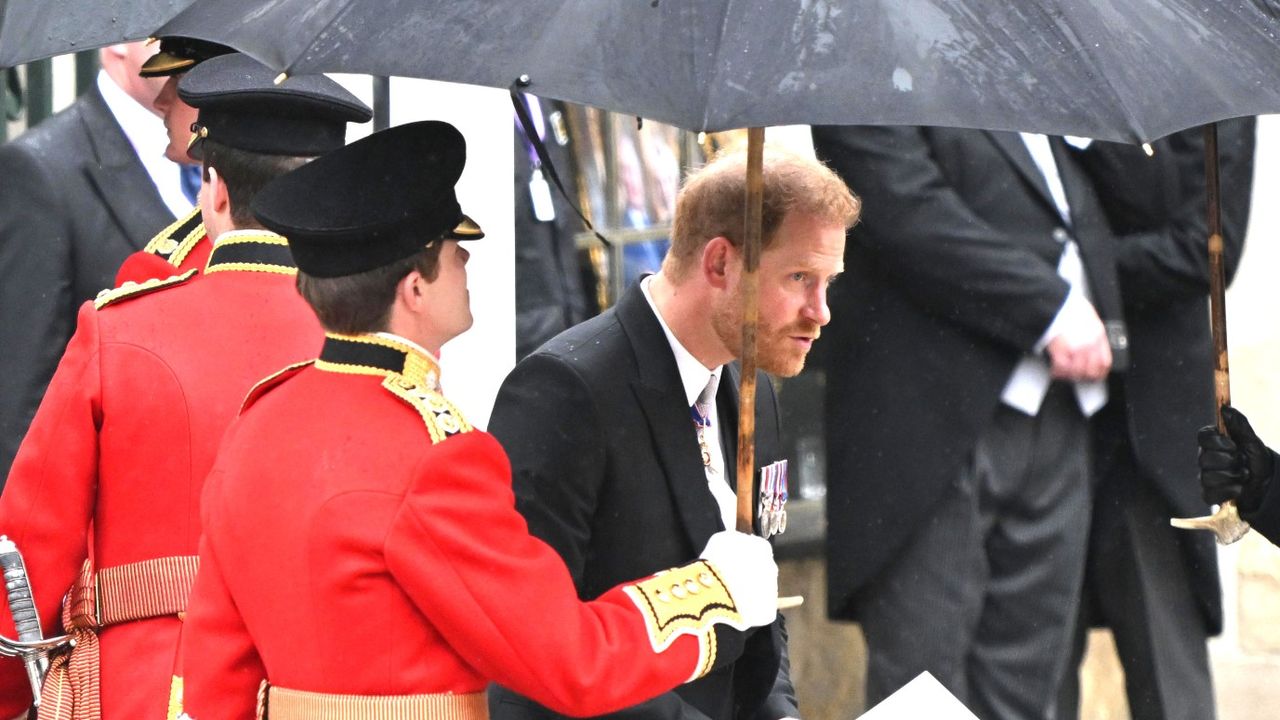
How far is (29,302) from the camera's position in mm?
4906

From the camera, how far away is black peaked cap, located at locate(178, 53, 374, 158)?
3.62m

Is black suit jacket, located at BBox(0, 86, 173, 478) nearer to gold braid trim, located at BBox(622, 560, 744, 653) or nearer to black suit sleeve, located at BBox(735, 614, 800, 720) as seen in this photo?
black suit sleeve, located at BBox(735, 614, 800, 720)

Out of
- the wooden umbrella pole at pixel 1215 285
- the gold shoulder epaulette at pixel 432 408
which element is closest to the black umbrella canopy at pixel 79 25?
the gold shoulder epaulette at pixel 432 408

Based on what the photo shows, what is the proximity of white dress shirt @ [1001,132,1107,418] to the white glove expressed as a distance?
2.26 m

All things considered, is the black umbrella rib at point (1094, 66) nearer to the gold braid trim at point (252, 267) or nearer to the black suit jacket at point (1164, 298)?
the gold braid trim at point (252, 267)

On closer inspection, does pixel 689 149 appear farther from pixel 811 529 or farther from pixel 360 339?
pixel 360 339

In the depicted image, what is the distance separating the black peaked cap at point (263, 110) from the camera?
3.62 meters

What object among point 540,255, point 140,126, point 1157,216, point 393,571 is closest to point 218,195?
point 393,571

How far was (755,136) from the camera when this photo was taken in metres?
3.27

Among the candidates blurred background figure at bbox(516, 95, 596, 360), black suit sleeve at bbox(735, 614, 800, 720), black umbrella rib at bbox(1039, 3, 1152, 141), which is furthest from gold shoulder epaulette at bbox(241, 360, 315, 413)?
blurred background figure at bbox(516, 95, 596, 360)

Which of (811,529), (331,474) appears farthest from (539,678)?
(811,529)

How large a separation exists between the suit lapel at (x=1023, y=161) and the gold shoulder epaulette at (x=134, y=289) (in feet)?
7.59

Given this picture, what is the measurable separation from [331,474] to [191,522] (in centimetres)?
80

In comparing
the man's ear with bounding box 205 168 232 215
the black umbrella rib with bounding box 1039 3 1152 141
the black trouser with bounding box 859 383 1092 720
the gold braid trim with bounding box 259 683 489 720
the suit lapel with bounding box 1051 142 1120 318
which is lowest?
the black trouser with bounding box 859 383 1092 720
